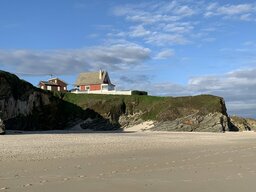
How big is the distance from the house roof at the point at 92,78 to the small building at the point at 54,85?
4.12 m

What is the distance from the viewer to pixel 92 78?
3477 inches

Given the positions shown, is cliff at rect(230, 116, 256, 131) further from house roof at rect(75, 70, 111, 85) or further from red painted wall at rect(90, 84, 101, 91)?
house roof at rect(75, 70, 111, 85)

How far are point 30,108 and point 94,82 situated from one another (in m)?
38.0

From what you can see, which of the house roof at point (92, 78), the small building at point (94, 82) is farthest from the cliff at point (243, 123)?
the house roof at point (92, 78)

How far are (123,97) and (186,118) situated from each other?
10.1 m

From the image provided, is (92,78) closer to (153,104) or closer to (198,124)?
(153,104)

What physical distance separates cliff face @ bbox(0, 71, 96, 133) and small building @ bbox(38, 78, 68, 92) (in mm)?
31018

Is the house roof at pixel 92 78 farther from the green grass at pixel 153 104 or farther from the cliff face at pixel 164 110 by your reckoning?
the green grass at pixel 153 104

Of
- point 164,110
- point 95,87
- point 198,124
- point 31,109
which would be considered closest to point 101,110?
point 164,110

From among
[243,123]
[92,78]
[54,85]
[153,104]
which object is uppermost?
[92,78]

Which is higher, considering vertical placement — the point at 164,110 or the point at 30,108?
the point at 30,108

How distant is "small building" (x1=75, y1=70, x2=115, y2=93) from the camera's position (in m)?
86.6

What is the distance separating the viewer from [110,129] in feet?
178

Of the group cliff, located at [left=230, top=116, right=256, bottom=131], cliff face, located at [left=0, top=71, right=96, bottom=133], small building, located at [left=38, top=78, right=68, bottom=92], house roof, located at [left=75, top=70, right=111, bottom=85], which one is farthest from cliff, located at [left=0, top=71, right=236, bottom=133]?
small building, located at [left=38, top=78, right=68, bottom=92]
